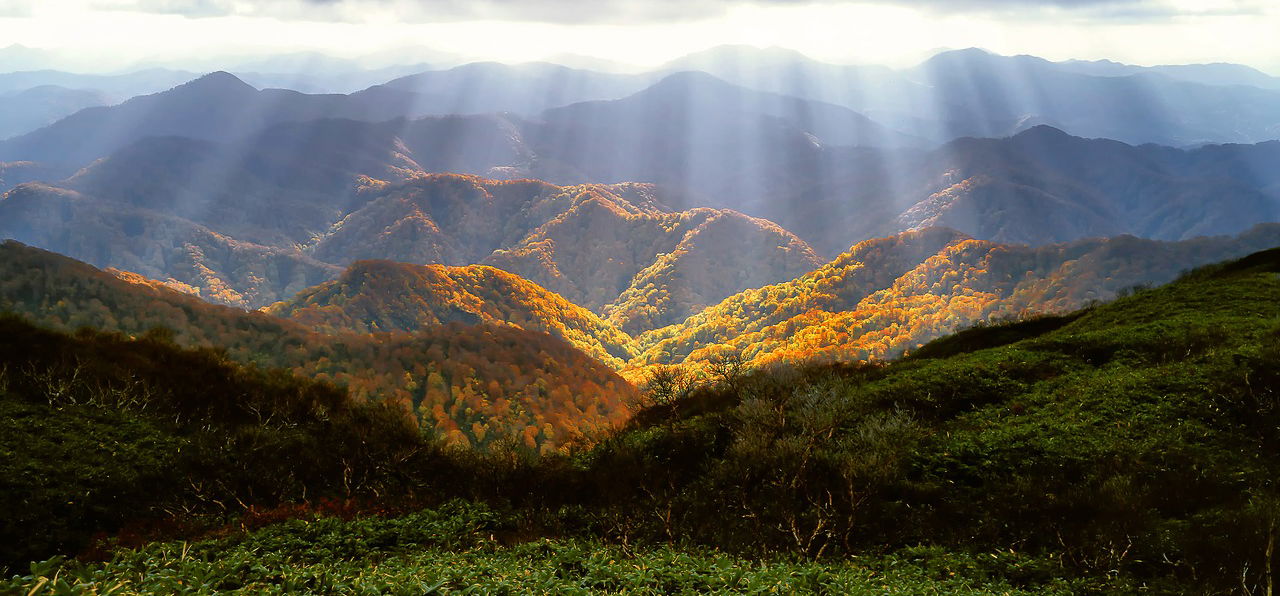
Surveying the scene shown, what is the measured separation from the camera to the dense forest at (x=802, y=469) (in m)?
14.9

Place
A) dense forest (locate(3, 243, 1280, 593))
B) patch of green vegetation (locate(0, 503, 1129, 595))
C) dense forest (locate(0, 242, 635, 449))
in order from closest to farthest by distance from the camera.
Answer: patch of green vegetation (locate(0, 503, 1129, 595)) < dense forest (locate(3, 243, 1280, 593)) < dense forest (locate(0, 242, 635, 449))

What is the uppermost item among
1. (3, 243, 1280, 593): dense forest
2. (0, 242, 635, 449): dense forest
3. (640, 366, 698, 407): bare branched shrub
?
(3, 243, 1280, 593): dense forest

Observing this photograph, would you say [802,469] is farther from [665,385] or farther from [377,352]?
[377,352]

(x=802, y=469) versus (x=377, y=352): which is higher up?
(x=802, y=469)

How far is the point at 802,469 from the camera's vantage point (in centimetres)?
2111

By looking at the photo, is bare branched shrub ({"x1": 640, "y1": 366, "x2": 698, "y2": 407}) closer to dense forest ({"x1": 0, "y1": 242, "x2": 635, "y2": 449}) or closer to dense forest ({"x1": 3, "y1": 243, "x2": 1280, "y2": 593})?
dense forest ({"x1": 3, "y1": 243, "x2": 1280, "y2": 593})

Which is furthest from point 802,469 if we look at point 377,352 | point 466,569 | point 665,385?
point 377,352

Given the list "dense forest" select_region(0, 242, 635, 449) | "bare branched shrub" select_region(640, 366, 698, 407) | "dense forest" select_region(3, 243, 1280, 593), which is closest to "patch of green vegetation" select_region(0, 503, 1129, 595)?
"dense forest" select_region(3, 243, 1280, 593)

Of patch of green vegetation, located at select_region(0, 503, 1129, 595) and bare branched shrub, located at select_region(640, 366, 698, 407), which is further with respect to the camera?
bare branched shrub, located at select_region(640, 366, 698, 407)

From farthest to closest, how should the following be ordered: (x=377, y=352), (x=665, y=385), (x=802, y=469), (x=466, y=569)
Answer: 1. (x=377, y=352)
2. (x=665, y=385)
3. (x=802, y=469)
4. (x=466, y=569)

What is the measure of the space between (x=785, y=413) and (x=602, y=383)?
352 feet

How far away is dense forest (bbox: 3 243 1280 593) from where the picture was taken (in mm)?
14938

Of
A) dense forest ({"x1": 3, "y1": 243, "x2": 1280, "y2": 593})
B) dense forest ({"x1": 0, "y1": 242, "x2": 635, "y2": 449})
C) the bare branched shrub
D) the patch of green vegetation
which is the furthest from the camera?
dense forest ({"x1": 0, "y1": 242, "x2": 635, "y2": 449})

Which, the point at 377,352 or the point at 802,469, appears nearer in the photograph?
the point at 802,469
